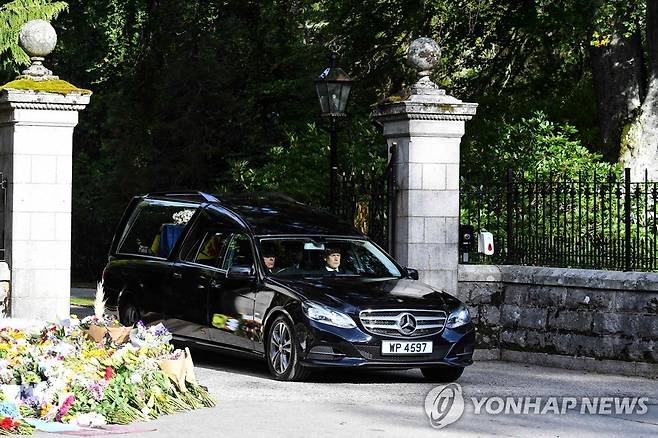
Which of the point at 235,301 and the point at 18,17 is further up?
the point at 18,17

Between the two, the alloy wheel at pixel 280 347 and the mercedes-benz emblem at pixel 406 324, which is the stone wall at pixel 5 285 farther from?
the mercedes-benz emblem at pixel 406 324

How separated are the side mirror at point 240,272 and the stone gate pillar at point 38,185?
2664mm

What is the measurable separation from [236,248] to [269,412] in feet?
12.0

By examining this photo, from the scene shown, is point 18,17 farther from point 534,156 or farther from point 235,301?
point 235,301

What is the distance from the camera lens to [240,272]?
14.0 meters

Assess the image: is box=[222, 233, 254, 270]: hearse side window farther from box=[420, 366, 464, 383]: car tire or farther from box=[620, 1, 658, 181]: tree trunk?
box=[620, 1, 658, 181]: tree trunk

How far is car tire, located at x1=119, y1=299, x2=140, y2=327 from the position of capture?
1565 centimetres

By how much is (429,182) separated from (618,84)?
877 centimetres

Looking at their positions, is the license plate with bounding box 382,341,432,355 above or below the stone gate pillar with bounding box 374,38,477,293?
below

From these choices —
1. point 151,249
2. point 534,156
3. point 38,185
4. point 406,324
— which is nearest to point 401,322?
point 406,324

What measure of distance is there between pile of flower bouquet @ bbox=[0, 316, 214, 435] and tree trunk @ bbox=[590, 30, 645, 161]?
46.3 feet

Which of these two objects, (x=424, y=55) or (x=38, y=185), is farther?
(x=424, y=55)

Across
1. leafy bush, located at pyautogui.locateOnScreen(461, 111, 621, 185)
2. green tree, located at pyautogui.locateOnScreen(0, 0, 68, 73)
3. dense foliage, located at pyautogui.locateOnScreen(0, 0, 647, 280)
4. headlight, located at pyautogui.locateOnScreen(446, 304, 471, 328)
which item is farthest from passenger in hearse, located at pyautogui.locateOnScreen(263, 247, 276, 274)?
green tree, located at pyautogui.locateOnScreen(0, 0, 68, 73)

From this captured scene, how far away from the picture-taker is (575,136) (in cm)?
2723
